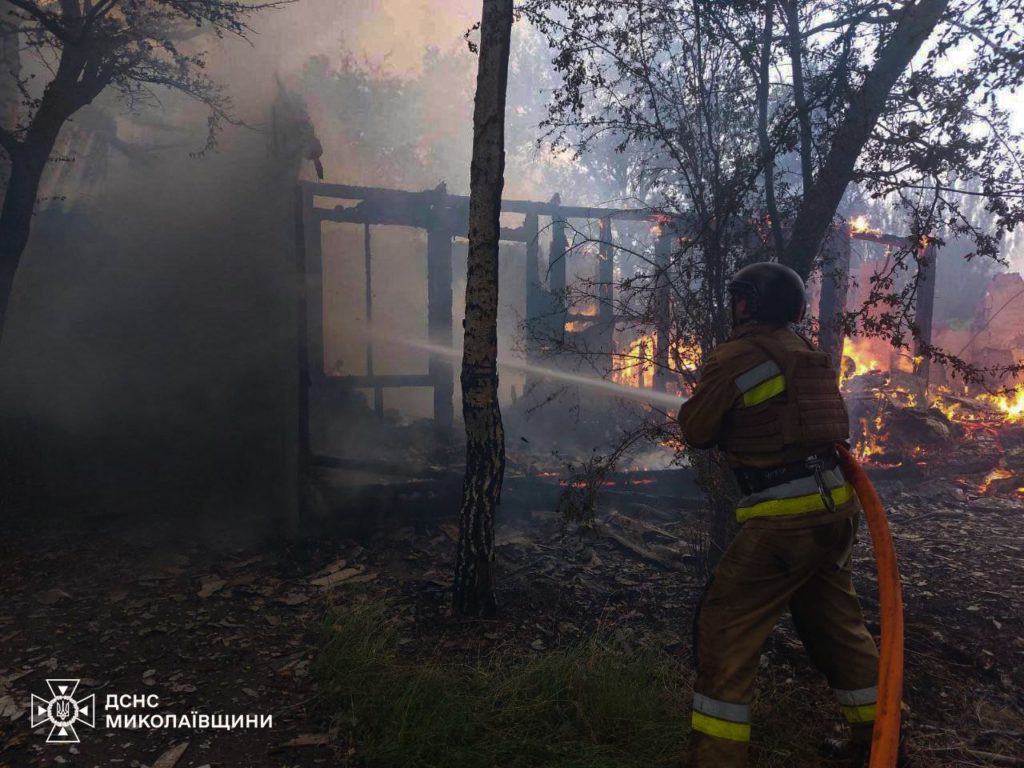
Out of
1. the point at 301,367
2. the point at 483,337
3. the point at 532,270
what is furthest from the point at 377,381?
the point at 483,337

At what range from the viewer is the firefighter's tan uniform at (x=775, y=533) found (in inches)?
106

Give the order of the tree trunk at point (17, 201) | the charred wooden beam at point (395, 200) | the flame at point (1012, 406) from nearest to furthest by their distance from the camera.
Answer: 1. the tree trunk at point (17, 201)
2. the charred wooden beam at point (395, 200)
3. the flame at point (1012, 406)

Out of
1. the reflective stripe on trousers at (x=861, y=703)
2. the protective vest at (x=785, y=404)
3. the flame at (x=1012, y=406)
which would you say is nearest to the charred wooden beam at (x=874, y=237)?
the flame at (x=1012, y=406)

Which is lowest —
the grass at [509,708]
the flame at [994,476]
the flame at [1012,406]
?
the flame at [994,476]

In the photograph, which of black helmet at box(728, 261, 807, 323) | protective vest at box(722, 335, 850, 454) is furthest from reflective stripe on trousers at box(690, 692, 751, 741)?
black helmet at box(728, 261, 807, 323)

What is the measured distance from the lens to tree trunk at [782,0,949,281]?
14.4 feet

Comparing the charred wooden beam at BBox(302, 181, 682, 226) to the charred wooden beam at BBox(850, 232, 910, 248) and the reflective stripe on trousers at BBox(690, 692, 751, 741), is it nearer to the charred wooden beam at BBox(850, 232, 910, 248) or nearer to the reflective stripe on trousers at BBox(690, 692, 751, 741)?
the charred wooden beam at BBox(850, 232, 910, 248)

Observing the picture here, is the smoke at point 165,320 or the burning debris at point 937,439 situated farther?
the burning debris at point 937,439

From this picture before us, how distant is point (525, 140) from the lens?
143 ft

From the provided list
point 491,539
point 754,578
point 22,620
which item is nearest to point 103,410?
point 22,620

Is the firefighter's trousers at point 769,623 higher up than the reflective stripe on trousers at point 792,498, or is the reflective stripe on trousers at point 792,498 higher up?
the reflective stripe on trousers at point 792,498

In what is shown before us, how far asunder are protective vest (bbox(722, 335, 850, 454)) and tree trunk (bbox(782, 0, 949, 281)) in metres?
2.26

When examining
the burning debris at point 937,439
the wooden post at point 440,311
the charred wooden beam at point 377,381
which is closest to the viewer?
the charred wooden beam at point 377,381

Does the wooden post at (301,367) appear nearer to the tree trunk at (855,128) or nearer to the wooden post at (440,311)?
the wooden post at (440,311)
